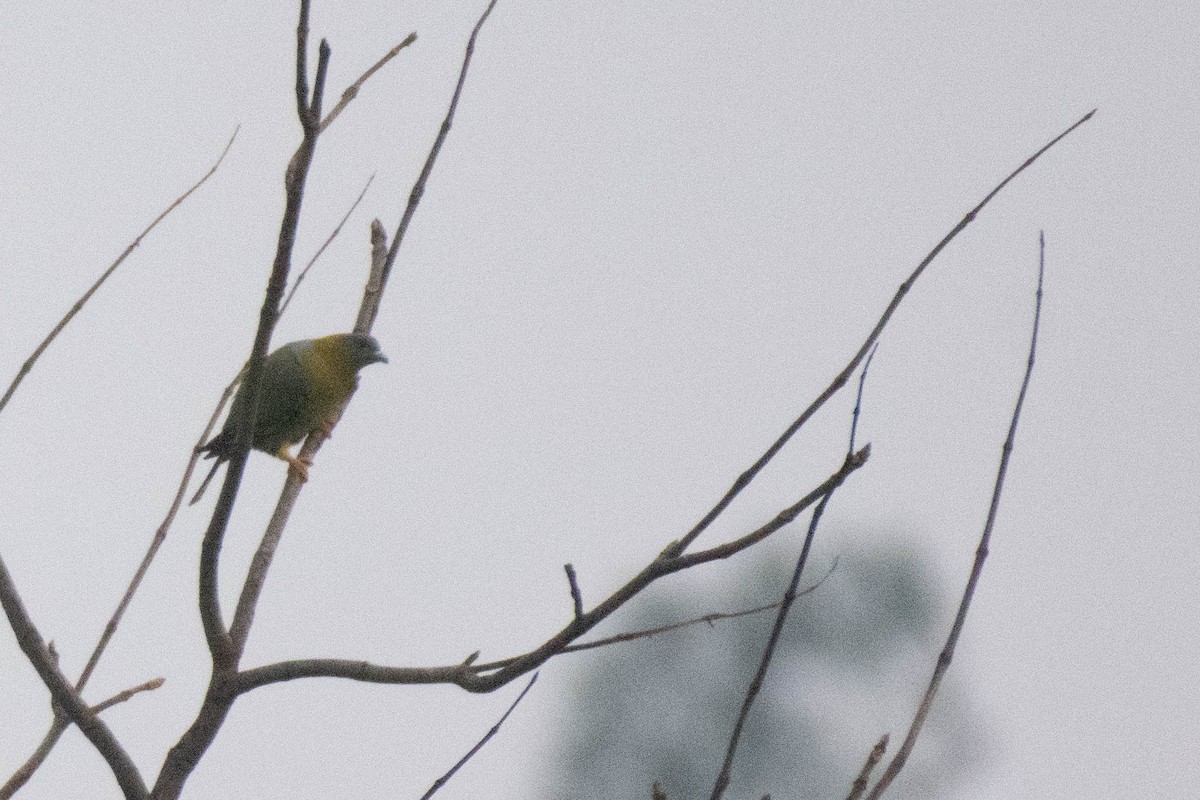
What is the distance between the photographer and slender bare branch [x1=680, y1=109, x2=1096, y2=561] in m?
1.79

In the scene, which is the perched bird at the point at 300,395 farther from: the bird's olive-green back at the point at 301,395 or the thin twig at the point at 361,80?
the thin twig at the point at 361,80

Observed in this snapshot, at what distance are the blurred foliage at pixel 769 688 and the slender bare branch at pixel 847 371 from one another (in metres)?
22.1

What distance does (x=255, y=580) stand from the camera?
8.59 ft

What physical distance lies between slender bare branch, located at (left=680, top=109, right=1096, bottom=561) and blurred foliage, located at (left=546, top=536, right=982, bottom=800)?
869 inches

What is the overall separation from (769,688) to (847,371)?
76.7ft

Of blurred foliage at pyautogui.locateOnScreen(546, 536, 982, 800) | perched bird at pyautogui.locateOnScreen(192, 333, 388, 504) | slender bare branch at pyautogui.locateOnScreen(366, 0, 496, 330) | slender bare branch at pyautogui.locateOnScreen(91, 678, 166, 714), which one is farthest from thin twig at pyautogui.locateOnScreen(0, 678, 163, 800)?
blurred foliage at pyautogui.locateOnScreen(546, 536, 982, 800)

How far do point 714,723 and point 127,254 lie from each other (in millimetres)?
25478

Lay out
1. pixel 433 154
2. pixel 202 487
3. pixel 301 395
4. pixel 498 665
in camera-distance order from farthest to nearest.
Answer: pixel 301 395 < pixel 202 487 < pixel 433 154 < pixel 498 665

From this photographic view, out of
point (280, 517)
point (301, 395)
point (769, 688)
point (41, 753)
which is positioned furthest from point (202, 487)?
point (769, 688)

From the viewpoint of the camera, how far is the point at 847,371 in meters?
1.92

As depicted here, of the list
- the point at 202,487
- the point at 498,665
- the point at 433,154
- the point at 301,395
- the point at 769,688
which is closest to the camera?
the point at 498,665

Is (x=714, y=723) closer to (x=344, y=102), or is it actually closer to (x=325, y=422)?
(x=325, y=422)

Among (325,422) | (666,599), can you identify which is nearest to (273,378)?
(325,422)

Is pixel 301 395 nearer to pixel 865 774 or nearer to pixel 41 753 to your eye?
pixel 41 753
